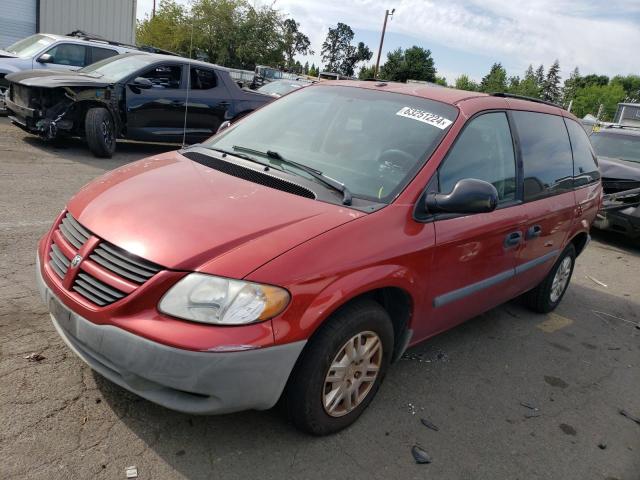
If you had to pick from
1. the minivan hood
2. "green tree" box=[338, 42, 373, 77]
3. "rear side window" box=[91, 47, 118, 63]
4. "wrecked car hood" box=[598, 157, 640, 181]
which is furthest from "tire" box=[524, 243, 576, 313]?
"green tree" box=[338, 42, 373, 77]

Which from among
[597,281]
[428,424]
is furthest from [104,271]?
[597,281]

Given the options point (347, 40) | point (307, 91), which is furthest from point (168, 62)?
point (347, 40)

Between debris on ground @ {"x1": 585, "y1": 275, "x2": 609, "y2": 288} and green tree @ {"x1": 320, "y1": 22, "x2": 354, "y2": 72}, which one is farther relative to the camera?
green tree @ {"x1": 320, "y1": 22, "x2": 354, "y2": 72}

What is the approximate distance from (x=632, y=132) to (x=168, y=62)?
828 cm

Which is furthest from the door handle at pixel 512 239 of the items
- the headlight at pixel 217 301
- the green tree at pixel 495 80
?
the green tree at pixel 495 80

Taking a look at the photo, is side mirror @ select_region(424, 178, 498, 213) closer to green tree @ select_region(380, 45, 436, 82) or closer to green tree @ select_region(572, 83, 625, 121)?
green tree @ select_region(380, 45, 436, 82)

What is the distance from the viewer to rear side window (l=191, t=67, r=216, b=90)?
31.3 ft

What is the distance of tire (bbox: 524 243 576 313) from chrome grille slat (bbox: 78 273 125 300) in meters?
3.68

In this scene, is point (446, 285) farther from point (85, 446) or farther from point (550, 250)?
point (85, 446)

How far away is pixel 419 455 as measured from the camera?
2666mm

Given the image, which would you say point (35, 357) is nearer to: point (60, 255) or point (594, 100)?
point (60, 255)

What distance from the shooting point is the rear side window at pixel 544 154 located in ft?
12.5

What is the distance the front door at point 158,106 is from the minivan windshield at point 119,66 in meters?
0.22

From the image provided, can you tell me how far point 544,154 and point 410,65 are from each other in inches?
2657
